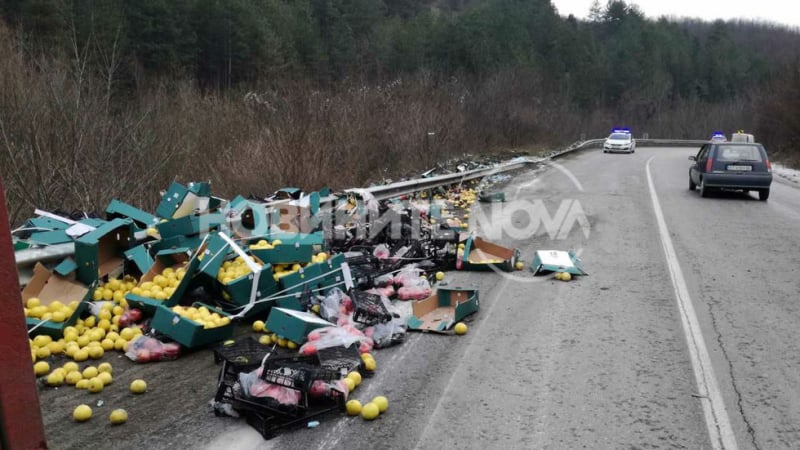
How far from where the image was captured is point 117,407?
426 centimetres

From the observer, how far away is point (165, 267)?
6.55 m

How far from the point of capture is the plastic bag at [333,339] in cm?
504

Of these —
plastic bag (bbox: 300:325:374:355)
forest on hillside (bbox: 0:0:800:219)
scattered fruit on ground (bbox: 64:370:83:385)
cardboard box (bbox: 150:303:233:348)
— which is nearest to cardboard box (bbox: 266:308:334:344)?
plastic bag (bbox: 300:325:374:355)

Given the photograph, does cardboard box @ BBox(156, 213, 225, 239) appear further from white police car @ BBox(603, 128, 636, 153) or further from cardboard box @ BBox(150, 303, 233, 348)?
white police car @ BBox(603, 128, 636, 153)

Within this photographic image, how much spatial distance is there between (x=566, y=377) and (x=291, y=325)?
230 centimetres

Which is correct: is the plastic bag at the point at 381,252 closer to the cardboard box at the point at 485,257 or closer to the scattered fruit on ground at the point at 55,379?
the cardboard box at the point at 485,257

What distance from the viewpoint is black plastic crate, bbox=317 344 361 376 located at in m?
4.68

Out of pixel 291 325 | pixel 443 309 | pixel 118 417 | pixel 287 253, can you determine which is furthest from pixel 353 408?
pixel 287 253

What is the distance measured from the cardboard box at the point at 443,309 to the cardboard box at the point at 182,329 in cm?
183

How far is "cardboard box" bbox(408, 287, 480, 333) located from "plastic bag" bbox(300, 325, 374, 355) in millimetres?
650

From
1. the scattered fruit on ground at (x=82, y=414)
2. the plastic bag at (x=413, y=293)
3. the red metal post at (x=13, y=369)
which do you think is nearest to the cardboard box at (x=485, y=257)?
the plastic bag at (x=413, y=293)

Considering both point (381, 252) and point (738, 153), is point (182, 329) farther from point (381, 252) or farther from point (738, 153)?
point (738, 153)

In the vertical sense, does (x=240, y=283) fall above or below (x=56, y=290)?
above

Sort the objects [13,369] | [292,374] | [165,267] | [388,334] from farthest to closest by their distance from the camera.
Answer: [165,267] → [388,334] → [292,374] → [13,369]
